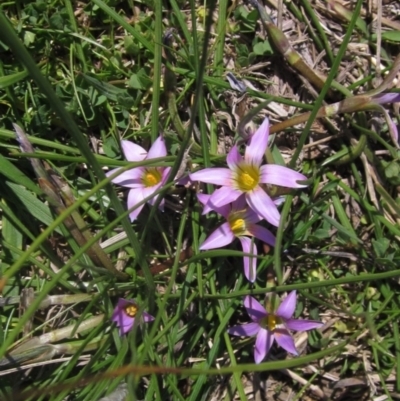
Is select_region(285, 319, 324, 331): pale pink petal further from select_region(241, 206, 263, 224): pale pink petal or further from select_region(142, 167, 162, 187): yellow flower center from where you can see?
select_region(142, 167, 162, 187): yellow flower center

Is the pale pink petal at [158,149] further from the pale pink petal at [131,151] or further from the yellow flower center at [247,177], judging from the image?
the yellow flower center at [247,177]

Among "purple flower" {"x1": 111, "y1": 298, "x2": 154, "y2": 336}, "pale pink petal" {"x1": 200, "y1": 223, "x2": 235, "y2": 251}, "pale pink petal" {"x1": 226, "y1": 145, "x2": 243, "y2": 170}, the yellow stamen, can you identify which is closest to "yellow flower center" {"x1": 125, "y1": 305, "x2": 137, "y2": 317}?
"purple flower" {"x1": 111, "y1": 298, "x2": 154, "y2": 336}

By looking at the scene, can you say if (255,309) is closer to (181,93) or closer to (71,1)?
(181,93)

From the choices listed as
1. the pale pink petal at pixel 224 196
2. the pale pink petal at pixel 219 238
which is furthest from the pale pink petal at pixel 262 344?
the pale pink petal at pixel 224 196

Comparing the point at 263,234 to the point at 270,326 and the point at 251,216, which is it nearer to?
the point at 251,216

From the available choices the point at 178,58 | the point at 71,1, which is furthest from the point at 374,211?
the point at 71,1

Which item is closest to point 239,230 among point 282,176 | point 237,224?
point 237,224
